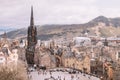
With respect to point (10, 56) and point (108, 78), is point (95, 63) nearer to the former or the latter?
point (108, 78)

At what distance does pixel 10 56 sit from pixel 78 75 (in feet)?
37.2

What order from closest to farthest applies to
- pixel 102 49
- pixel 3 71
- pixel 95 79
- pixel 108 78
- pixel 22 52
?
pixel 3 71
pixel 95 79
pixel 108 78
pixel 22 52
pixel 102 49

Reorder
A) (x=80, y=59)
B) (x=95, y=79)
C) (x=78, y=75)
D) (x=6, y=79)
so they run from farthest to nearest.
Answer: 1. (x=80, y=59)
2. (x=78, y=75)
3. (x=95, y=79)
4. (x=6, y=79)

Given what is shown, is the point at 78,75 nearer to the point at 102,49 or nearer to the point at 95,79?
the point at 95,79

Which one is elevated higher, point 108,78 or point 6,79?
point 6,79

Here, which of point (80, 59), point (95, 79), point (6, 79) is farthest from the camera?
point (80, 59)

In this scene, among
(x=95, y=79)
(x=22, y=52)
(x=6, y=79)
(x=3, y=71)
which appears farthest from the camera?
(x=22, y=52)

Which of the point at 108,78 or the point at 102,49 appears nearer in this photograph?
the point at 108,78

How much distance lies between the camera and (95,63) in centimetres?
9631

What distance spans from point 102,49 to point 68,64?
44.8 metres

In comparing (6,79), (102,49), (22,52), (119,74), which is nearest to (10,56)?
(119,74)

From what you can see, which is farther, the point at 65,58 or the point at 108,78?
the point at 65,58

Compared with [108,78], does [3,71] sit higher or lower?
higher

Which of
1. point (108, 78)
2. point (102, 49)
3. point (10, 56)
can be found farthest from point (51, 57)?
point (102, 49)
